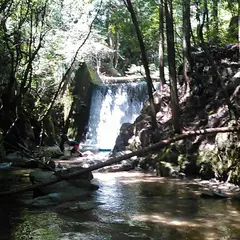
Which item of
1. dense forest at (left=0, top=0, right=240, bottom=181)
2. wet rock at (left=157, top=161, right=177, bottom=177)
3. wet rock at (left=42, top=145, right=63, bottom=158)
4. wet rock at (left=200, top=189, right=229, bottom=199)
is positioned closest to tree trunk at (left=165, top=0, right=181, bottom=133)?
dense forest at (left=0, top=0, right=240, bottom=181)

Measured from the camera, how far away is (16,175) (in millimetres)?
10031

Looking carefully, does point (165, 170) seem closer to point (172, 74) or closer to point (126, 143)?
point (172, 74)

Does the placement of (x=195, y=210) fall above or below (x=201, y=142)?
below

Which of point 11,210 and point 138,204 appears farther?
point 138,204

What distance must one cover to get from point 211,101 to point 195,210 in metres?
6.66

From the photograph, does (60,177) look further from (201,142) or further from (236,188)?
(201,142)

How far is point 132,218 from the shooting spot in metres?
5.93

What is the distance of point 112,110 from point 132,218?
15.5m

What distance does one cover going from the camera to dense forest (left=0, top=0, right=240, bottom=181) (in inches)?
452

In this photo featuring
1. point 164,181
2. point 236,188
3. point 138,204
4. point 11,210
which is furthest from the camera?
point 164,181

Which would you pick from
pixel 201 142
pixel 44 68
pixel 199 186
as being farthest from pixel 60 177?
pixel 44 68

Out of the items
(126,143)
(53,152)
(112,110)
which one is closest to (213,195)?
(126,143)

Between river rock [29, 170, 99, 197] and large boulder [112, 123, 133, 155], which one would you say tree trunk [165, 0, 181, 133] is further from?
large boulder [112, 123, 133, 155]

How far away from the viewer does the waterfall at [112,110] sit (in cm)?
2056
